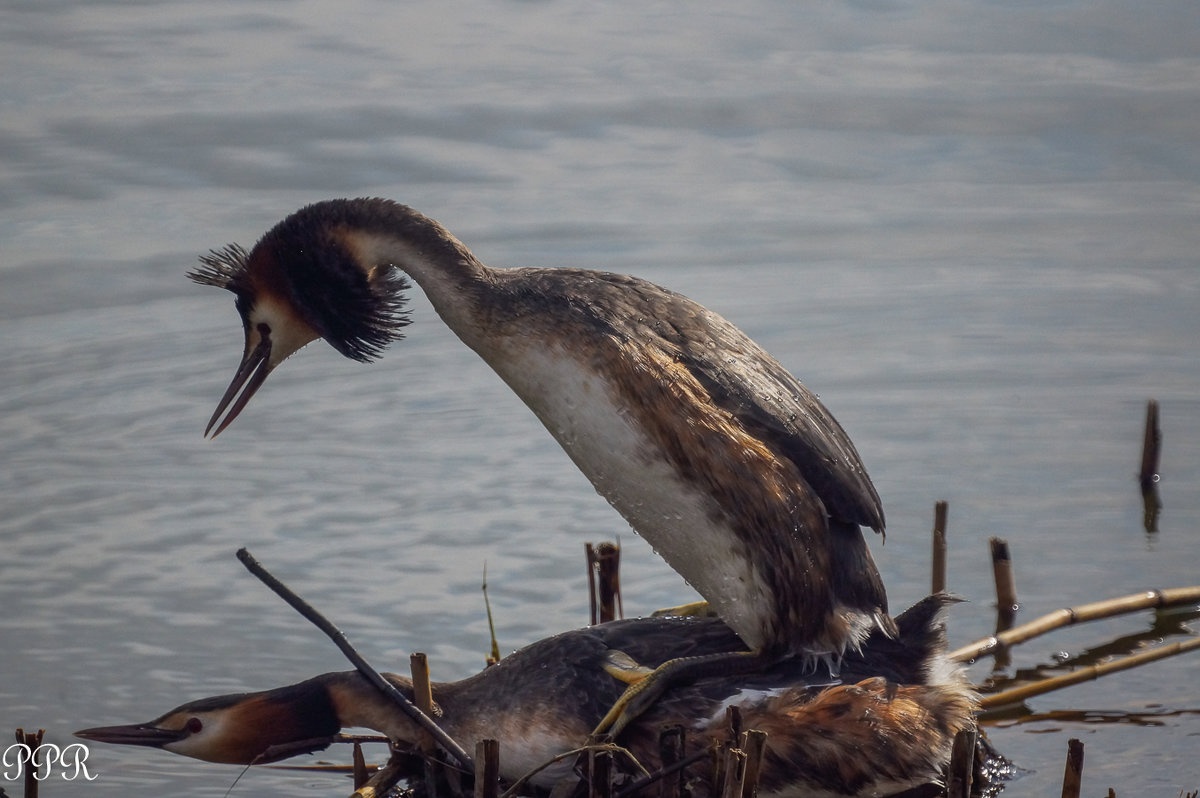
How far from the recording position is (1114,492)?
7086 mm

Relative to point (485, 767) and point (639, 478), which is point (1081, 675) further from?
point (485, 767)

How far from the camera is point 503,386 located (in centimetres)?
837

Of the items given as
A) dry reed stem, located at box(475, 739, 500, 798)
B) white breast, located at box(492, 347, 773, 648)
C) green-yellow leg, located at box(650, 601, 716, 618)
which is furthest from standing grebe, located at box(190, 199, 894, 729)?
dry reed stem, located at box(475, 739, 500, 798)

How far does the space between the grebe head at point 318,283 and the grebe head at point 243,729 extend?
3.10ft

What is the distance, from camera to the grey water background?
19.7ft

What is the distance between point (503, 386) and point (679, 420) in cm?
386

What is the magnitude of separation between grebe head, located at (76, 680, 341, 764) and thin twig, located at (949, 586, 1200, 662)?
1.74 metres

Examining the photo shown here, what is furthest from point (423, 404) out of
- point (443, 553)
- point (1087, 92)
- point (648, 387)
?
point (1087, 92)

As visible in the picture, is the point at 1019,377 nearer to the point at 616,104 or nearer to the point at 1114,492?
the point at 1114,492

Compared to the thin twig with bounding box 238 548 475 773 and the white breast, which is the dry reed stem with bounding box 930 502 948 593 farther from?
the thin twig with bounding box 238 548 475 773

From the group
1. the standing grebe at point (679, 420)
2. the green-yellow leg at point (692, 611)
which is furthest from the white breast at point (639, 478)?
the green-yellow leg at point (692, 611)

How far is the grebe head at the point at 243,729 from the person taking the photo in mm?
4852

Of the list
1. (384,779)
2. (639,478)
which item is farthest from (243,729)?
(639,478)

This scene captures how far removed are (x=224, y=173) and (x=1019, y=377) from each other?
447cm
